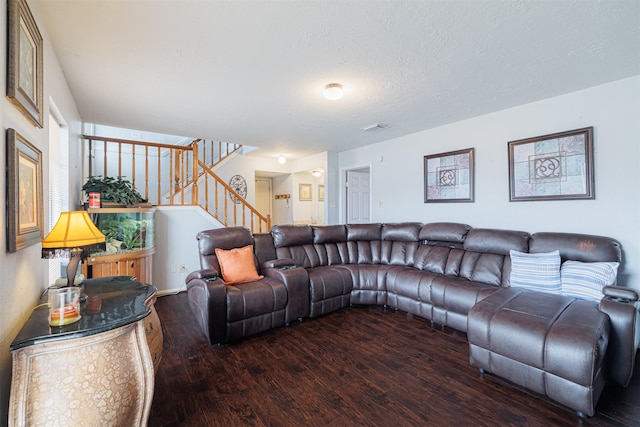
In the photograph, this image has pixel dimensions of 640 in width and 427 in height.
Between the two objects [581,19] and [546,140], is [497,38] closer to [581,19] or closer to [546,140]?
[581,19]

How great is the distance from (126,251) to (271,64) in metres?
2.85

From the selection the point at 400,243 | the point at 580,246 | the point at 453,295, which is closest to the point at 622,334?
the point at 580,246

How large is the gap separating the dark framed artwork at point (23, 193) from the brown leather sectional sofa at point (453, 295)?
1.37m

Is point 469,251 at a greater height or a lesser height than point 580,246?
lesser

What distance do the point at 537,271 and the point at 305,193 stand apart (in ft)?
17.8

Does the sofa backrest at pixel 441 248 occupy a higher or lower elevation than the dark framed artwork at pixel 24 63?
lower

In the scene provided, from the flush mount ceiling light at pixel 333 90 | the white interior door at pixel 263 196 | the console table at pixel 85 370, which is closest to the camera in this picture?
the console table at pixel 85 370

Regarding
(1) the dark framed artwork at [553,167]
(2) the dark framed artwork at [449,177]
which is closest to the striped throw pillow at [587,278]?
(1) the dark framed artwork at [553,167]

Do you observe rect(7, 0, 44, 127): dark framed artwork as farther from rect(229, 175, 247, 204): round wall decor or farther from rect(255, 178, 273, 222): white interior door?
rect(255, 178, 273, 222): white interior door

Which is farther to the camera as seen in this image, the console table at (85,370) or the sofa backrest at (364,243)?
the sofa backrest at (364,243)

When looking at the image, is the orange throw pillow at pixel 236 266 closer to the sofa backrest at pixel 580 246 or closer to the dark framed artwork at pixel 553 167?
the sofa backrest at pixel 580 246

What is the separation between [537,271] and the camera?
254 centimetres

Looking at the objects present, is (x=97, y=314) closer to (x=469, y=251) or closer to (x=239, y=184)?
(x=469, y=251)

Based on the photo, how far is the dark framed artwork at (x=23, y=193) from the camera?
1147 millimetres
